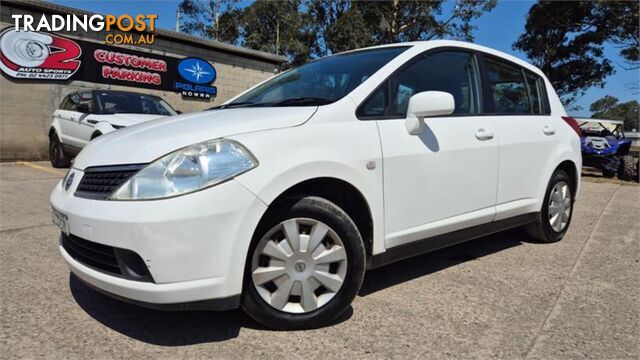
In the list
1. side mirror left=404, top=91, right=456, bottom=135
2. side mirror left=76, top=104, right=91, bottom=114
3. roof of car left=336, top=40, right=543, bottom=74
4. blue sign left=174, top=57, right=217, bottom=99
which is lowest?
side mirror left=404, top=91, right=456, bottom=135

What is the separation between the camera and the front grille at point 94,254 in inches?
84.6

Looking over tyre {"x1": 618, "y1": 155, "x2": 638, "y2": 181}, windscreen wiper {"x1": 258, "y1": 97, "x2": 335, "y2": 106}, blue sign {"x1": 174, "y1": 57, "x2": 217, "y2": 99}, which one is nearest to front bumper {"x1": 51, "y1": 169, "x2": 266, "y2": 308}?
windscreen wiper {"x1": 258, "y1": 97, "x2": 335, "y2": 106}

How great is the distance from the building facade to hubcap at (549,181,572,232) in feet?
35.6

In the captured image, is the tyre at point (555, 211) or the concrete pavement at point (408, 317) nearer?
the concrete pavement at point (408, 317)

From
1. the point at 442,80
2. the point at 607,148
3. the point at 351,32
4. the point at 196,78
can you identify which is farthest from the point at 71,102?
the point at 351,32

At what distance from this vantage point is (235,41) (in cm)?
3152

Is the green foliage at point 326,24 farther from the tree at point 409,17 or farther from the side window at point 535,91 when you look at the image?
the side window at point 535,91

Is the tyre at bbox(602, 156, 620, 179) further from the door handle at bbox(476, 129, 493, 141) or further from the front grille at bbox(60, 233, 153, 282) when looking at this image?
the front grille at bbox(60, 233, 153, 282)

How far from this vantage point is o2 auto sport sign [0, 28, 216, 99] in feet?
33.5

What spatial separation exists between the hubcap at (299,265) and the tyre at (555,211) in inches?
95.0

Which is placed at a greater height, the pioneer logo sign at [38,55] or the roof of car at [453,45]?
the pioneer logo sign at [38,55]

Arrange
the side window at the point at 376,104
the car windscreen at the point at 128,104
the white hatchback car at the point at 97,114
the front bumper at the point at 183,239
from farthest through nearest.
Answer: the car windscreen at the point at 128,104 → the white hatchback car at the point at 97,114 → the side window at the point at 376,104 → the front bumper at the point at 183,239

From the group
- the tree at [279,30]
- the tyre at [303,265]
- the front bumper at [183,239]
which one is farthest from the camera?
the tree at [279,30]

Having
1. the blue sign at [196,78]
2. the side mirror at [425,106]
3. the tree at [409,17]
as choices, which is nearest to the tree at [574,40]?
the tree at [409,17]
